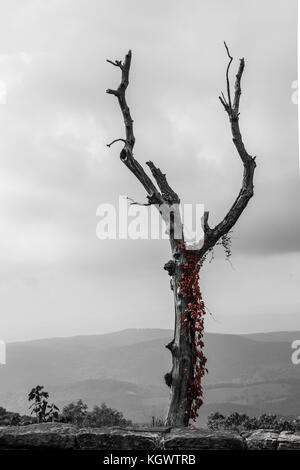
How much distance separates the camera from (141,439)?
6320 mm

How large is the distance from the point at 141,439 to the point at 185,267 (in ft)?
14.5

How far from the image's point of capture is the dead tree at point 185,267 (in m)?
10.2

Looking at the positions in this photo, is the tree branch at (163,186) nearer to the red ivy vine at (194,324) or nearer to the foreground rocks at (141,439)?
the red ivy vine at (194,324)

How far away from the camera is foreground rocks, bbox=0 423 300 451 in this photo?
6.14 metres

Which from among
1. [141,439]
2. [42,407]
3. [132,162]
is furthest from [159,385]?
[141,439]

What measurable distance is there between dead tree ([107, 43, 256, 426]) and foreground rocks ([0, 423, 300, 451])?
368 cm

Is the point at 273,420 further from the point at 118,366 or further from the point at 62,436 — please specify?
the point at 118,366

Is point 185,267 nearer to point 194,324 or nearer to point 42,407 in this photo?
point 194,324

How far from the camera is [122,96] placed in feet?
38.4

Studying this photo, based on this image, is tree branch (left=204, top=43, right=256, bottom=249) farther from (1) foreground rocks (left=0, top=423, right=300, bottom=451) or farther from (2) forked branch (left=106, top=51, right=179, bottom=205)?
(1) foreground rocks (left=0, top=423, right=300, bottom=451)

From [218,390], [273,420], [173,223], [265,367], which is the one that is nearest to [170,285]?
[173,223]

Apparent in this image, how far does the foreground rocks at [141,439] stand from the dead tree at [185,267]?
12.1 ft

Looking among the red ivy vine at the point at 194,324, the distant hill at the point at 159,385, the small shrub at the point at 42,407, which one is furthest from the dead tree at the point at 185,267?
the distant hill at the point at 159,385
